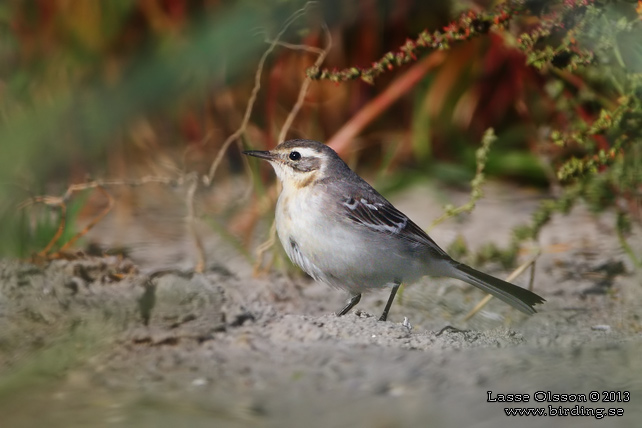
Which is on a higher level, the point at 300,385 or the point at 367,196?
the point at 367,196

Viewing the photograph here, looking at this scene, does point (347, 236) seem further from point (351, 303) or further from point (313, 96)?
point (313, 96)

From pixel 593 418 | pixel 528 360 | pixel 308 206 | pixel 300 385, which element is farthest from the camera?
pixel 308 206

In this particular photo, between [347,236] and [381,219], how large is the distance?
302mm

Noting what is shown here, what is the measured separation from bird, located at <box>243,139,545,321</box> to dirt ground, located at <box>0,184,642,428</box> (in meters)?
0.21

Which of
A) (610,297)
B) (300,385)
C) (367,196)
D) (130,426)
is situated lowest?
(130,426)

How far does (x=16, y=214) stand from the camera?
15.4 feet

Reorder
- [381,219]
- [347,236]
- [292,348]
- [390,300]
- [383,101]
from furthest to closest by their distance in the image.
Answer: [383,101], [381,219], [390,300], [347,236], [292,348]

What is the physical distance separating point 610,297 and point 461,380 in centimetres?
174

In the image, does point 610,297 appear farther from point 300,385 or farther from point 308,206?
point 300,385

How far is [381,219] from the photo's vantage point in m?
4.24

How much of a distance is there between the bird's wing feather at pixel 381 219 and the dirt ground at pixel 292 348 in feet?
1.44

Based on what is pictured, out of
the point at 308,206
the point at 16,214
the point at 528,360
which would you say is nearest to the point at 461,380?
the point at 528,360

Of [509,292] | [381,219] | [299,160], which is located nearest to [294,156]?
[299,160]

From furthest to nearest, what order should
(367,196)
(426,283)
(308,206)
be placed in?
(426,283), (367,196), (308,206)
